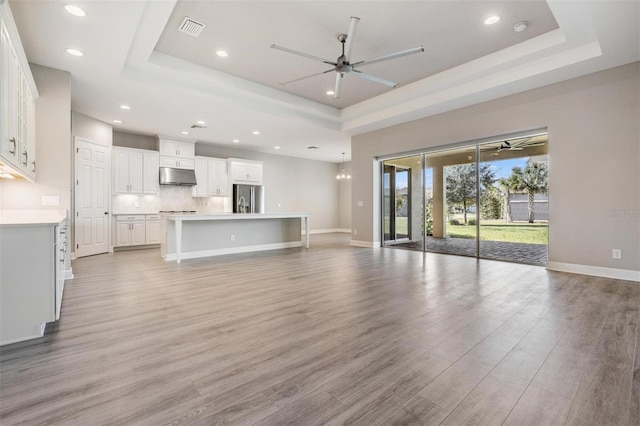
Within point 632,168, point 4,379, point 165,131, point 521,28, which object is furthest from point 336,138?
point 4,379

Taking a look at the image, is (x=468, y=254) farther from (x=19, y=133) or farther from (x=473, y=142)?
(x=19, y=133)

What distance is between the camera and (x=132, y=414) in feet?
4.64

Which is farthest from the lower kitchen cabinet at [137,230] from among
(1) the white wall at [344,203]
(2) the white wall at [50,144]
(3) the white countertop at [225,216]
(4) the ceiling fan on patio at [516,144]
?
(4) the ceiling fan on patio at [516,144]

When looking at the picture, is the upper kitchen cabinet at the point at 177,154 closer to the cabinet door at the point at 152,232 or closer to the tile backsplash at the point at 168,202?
the tile backsplash at the point at 168,202

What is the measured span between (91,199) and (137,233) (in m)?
1.49

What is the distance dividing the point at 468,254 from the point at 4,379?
257 inches

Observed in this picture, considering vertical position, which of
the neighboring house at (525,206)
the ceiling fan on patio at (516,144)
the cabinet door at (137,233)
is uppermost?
the ceiling fan on patio at (516,144)

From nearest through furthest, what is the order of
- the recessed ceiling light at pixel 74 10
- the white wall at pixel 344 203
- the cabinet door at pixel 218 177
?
the recessed ceiling light at pixel 74 10 → the cabinet door at pixel 218 177 → the white wall at pixel 344 203

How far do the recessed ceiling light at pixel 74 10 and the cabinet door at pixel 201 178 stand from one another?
5.72m

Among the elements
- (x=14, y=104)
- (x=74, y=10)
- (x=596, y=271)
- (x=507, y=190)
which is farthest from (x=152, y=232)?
(x=596, y=271)

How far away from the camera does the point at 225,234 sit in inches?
257

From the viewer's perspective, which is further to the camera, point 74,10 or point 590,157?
point 590,157

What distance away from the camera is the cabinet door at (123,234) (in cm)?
720

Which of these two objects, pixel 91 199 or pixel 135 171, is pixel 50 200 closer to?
pixel 91 199
